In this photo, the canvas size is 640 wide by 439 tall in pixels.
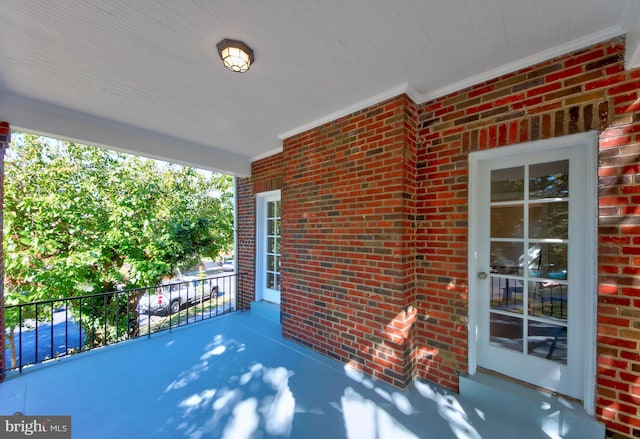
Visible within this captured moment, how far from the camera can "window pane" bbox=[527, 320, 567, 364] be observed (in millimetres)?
1823

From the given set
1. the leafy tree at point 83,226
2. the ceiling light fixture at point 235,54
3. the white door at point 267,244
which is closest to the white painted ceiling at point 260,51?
the ceiling light fixture at point 235,54

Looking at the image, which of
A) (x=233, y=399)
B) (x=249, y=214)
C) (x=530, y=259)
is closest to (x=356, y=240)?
(x=530, y=259)

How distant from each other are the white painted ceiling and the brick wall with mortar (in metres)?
0.18

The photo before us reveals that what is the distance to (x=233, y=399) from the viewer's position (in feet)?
6.79

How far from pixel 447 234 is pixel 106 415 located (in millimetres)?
3116

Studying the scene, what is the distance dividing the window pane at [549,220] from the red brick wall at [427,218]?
27cm

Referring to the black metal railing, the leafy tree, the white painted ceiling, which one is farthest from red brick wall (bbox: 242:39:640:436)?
the leafy tree

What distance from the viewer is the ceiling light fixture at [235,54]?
1638 millimetres

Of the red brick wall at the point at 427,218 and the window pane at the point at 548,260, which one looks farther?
the window pane at the point at 548,260

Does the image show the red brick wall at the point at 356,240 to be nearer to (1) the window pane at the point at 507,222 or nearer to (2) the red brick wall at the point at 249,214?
(1) the window pane at the point at 507,222

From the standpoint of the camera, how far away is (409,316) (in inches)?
89.9

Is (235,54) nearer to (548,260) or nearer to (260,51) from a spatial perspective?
(260,51)

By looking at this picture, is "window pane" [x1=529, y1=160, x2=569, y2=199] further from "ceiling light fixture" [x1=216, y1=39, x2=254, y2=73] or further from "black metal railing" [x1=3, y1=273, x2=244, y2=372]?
"black metal railing" [x1=3, y1=273, x2=244, y2=372]

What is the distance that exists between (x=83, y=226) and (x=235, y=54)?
5280 mm
